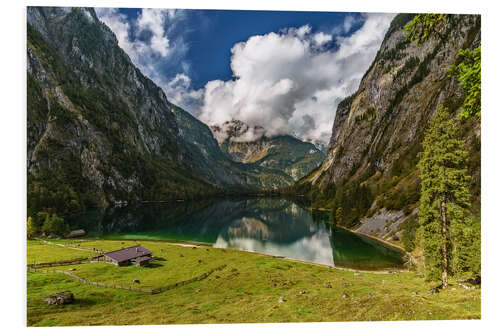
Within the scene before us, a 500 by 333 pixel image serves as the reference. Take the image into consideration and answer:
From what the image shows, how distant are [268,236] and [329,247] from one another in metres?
19.4

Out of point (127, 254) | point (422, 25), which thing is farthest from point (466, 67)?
point (127, 254)

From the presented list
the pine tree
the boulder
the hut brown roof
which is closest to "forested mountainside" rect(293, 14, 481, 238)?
the pine tree

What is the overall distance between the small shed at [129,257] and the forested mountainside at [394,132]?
28.2 m

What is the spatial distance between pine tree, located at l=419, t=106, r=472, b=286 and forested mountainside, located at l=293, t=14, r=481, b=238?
2.14 m

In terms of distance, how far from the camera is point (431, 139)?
14.5m

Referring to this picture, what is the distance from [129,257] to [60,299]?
13.2 m

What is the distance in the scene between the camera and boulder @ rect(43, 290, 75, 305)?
13.3m

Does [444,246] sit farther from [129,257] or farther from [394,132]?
[394,132]

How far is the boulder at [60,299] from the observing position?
522 inches

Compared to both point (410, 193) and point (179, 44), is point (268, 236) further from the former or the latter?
point (179, 44)

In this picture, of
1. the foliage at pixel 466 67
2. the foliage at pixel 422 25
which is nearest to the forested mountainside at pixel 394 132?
the foliage at pixel 422 25

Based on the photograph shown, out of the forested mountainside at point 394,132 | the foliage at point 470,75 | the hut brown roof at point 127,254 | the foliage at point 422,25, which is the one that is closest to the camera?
the foliage at point 470,75

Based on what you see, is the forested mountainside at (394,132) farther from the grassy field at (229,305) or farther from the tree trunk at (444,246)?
the grassy field at (229,305)

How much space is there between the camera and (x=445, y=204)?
13.8 metres
